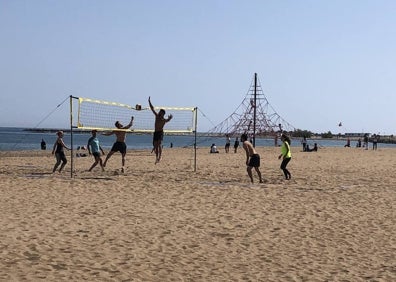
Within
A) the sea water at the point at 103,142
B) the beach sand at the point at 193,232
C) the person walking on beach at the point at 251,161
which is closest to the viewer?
the beach sand at the point at 193,232

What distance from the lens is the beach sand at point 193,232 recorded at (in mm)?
4750

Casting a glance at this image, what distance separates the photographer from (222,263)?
5031 millimetres

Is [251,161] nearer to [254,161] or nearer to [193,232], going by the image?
[254,161]

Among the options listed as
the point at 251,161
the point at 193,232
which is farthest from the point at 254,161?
the point at 193,232

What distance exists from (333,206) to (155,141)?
5923 millimetres

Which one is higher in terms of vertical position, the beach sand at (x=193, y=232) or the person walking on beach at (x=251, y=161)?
the person walking on beach at (x=251, y=161)

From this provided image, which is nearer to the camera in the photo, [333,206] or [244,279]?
[244,279]

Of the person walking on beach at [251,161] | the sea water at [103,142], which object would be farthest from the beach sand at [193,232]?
the sea water at [103,142]

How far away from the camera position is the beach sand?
475cm

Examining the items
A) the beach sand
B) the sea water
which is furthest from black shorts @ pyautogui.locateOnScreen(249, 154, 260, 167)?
the sea water

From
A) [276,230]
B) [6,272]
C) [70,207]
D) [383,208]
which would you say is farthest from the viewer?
[383,208]

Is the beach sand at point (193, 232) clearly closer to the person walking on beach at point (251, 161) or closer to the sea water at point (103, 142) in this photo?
the person walking on beach at point (251, 161)

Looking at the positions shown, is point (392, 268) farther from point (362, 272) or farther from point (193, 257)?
point (193, 257)

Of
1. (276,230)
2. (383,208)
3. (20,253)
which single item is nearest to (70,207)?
(20,253)
